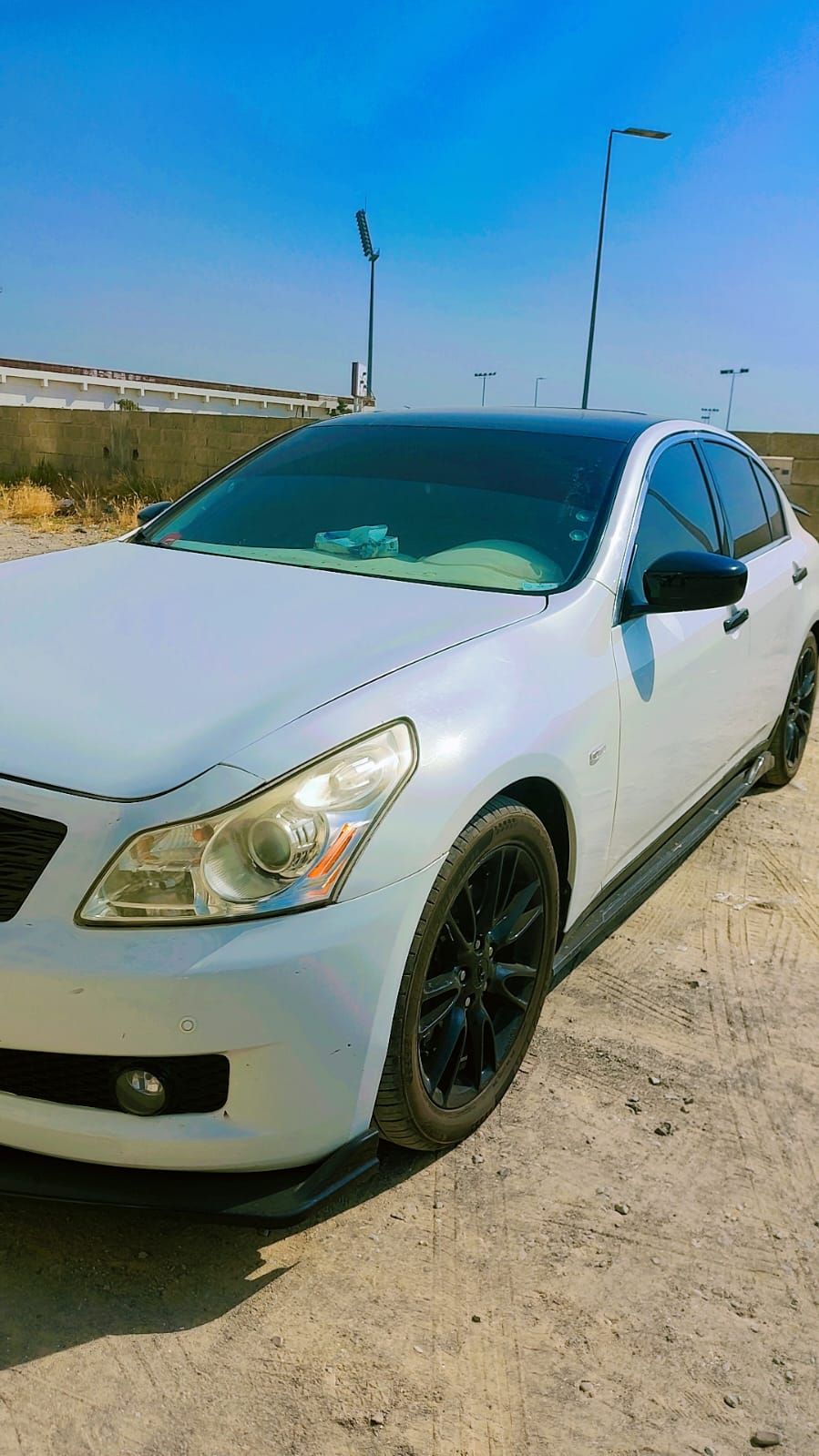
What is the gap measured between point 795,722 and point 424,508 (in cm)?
260

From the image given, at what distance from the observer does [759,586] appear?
4031 millimetres

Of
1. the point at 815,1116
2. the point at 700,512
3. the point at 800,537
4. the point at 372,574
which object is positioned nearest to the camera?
the point at 815,1116

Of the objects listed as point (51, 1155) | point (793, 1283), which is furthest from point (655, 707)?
point (51, 1155)

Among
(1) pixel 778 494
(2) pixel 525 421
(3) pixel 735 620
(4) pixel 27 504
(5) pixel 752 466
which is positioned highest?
(2) pixel 525 421

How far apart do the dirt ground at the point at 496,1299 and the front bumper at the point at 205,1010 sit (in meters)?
0.30

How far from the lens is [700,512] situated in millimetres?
3693

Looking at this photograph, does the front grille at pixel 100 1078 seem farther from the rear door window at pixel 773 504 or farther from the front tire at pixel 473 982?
the rear door window at pixel 773 504

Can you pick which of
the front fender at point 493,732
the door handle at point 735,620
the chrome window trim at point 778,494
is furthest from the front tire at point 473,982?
the chrome window trim at point 778,494

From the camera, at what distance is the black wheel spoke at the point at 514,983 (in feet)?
7.97

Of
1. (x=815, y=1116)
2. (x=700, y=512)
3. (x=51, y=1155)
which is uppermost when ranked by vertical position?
(x=700, y=512)

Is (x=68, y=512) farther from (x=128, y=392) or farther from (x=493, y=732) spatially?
(x=128, y=392)

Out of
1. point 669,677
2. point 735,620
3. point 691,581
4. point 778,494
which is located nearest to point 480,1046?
point 669,677

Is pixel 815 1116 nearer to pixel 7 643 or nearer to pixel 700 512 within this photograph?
pixel 700 512

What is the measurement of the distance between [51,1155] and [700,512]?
2792 mm
